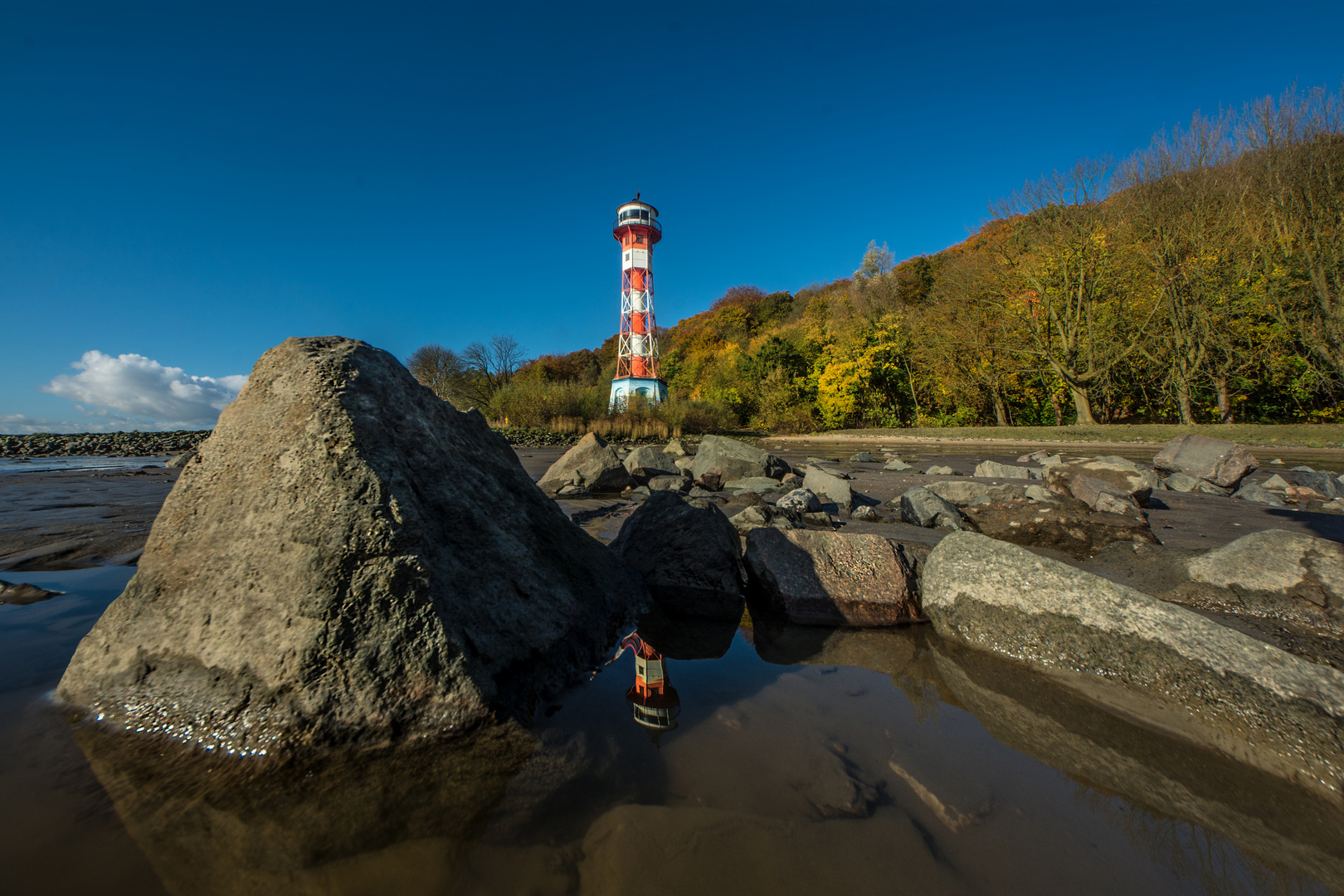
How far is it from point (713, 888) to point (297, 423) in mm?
2260

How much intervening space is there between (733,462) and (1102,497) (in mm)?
5206

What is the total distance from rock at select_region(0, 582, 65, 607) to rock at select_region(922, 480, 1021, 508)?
7.49m

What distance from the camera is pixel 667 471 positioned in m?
10.1

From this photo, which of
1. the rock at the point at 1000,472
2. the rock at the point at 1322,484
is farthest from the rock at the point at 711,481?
the rock at the point at 1322,484

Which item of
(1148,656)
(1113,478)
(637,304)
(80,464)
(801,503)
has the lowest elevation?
(1148,656)

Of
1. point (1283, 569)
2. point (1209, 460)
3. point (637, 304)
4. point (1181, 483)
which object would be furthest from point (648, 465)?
point (637, 304)

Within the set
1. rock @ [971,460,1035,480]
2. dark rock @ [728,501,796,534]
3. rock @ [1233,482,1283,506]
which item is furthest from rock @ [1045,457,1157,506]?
dark rock @ [728,501,796,534]

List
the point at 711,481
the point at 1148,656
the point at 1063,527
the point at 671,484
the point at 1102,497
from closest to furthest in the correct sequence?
1. the point at 1148,656
2. the point at 1063,527
3. the point at 1102,497
4. the point at 671,484
5. the point at 711,481

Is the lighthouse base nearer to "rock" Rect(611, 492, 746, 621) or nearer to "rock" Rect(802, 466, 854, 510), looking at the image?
"rock" Rect(802, 466, 854, 510)

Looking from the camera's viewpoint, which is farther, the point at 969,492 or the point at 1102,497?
the point at 969,492

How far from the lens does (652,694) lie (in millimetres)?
2361

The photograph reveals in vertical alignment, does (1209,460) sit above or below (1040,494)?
above

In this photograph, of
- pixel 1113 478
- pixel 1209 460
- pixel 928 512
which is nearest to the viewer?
pixel 928 512

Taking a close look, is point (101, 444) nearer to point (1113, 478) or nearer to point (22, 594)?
point (22, 594)
